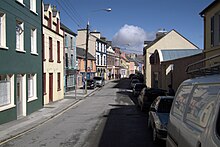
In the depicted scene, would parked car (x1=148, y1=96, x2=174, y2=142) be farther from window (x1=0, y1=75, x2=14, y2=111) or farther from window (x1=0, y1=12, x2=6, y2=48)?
window (x1=0, y1=12, x2=6, y2=48)

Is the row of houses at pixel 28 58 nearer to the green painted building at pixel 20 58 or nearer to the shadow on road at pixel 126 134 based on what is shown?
the green painted building at pixel 20 58

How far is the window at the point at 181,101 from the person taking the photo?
14.8ft

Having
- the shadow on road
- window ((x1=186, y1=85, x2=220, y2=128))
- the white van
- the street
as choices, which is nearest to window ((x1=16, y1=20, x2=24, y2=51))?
the street

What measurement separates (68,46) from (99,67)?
3203 cm

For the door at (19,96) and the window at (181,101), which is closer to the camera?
the window at (181,101)

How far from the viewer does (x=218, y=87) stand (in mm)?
3191

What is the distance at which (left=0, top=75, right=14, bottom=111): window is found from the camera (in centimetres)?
1411

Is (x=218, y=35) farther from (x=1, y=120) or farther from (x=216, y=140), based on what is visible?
(x=216, y=140)

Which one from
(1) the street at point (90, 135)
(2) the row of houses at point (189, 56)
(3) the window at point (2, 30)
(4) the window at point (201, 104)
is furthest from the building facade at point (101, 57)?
(4) the window at point (201, 104)

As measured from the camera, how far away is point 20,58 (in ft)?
53.9

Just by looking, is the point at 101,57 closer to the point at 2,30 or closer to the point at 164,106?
the point at 2,30

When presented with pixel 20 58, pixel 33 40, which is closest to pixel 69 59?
pixel 33 40

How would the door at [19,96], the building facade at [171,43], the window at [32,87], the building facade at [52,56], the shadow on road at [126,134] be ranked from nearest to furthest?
the shadow on road at [126,134], the door at [19,96], the window at [32,87], the building facade at [52,56], the building facade at [171,43]

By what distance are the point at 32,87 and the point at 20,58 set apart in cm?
335
